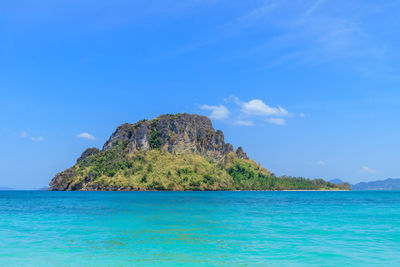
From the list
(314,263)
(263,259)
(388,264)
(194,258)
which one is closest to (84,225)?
(194,258)

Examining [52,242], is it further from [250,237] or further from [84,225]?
[250,237]

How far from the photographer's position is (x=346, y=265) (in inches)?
886

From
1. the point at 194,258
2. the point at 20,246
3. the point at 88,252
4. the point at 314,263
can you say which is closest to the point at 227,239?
the point at 194,258

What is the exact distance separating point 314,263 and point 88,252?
1609cm

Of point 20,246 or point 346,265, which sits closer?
point 346,265

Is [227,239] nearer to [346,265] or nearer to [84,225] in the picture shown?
[346,265]

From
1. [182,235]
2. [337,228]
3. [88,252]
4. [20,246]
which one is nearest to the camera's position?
[88,252]

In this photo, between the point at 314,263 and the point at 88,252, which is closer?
the point at 314,263

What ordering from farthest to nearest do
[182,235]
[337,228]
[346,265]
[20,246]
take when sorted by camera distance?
[337,228] < [182,235] < [20,246] < [346,265]

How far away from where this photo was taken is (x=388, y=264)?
2316 centimetres

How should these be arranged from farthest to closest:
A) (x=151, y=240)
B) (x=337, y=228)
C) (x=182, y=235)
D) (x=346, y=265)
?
(x=337, y=228)
(x=182, y=235)
(x=151, y=240)
(x=346, y=265)

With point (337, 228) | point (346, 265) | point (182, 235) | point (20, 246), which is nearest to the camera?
point (346, 265)

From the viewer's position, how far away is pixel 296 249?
88.2 ft

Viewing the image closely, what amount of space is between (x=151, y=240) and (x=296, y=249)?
1245cm
